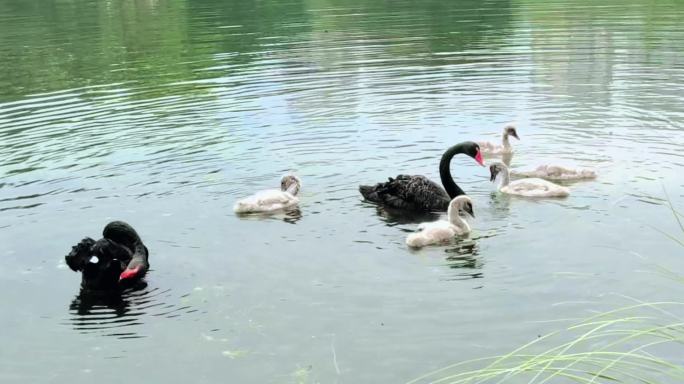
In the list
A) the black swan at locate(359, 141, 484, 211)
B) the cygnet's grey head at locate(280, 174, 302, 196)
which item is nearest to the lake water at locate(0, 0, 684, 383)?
the cygnet's grey head at locate(280, 174, 302, 196)

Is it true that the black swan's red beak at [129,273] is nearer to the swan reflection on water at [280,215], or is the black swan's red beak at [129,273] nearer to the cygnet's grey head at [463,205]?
the swan reflection on water at [280,215]

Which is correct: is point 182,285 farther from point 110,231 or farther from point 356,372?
point 356,372

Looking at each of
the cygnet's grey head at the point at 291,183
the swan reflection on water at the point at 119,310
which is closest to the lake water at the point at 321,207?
the swan reflection on water at the point at 119,310

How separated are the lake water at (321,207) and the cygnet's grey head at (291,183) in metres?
0.17

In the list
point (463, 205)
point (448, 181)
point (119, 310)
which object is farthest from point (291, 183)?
point (119, 310)

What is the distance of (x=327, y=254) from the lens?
9375 millimetres

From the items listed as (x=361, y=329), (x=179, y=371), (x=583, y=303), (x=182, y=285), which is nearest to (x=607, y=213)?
(x=583, y=303)

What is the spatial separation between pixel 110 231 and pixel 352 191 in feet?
11.6

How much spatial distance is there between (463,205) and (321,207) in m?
1.82

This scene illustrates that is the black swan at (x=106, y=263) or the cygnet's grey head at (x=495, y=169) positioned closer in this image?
the black swan at (x=106, y=263)

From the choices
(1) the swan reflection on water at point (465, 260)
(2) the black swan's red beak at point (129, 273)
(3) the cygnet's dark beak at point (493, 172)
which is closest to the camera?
(2) the black swan's red beak at point (129, 273)

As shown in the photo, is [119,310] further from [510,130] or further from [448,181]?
[510,130]

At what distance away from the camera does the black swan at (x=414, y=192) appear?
11000 mm

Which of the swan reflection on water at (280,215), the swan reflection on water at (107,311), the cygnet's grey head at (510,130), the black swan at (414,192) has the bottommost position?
the swan reflection on water at (107,311)
